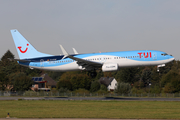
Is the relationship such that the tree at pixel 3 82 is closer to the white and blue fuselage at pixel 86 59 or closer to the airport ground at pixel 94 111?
the white and blue fuselage at pixel 86 59

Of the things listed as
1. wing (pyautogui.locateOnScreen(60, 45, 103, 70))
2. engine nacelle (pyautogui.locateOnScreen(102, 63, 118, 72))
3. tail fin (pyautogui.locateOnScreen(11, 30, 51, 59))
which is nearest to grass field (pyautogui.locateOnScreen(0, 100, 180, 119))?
engine nacelle (pyautogui.locateOnScreen(102, 63, 118, 72))

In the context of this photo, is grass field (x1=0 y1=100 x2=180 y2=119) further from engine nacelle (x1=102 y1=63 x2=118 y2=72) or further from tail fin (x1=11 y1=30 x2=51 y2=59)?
tail fin (x1=11 y1=30 x2=51 y2=59)

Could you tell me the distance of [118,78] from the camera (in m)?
157

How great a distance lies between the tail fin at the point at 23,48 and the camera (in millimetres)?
55781

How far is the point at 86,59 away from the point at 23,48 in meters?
15.1

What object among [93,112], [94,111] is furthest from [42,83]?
[93,112]

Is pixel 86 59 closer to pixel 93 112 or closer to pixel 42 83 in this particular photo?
pixel 93 112

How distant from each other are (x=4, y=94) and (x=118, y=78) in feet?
299

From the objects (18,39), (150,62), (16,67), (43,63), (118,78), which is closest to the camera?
(150,62)

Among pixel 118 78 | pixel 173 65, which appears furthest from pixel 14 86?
pixel 173 65

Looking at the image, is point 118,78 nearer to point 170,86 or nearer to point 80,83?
point 80,83

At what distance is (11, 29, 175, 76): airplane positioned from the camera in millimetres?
48750

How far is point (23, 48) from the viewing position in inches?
2242

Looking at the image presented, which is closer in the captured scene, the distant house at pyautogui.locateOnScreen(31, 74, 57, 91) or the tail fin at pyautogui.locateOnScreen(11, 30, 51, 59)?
the tail fin at pyautogui.locateOnScreen(11, 30, 51, 59)
